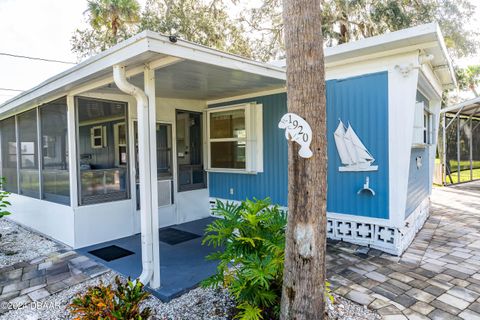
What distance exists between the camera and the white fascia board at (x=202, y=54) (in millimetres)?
2471

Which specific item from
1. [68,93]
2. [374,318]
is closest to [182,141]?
[68,93]

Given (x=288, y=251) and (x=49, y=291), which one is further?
(x=49, y=291)

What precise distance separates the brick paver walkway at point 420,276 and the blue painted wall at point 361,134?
59 cm

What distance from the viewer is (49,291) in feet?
10.1

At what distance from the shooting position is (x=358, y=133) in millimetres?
4121

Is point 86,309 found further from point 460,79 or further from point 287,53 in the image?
point 460,79

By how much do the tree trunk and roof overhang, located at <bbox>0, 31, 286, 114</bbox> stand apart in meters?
1.12

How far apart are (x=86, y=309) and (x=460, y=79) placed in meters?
17.0

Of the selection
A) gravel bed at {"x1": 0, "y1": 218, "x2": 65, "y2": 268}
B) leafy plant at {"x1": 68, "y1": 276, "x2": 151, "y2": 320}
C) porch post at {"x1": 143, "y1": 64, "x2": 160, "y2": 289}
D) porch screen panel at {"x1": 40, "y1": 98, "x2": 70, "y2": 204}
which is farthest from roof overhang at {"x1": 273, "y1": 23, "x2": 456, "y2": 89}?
gravel bed at {"x1": 0, "y1": 218, "x2": 65, "y2": 268}

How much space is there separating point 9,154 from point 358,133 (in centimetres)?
699

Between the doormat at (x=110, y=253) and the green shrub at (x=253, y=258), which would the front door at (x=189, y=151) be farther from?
the green shrub at (x=253, y=258)

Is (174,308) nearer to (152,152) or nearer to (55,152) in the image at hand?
(152,152)

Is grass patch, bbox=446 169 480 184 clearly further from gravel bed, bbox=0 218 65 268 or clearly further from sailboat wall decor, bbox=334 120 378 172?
gravel bed, bbox=0 218 65 268

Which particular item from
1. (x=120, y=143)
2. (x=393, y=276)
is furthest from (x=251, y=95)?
(x=393, y=276)
